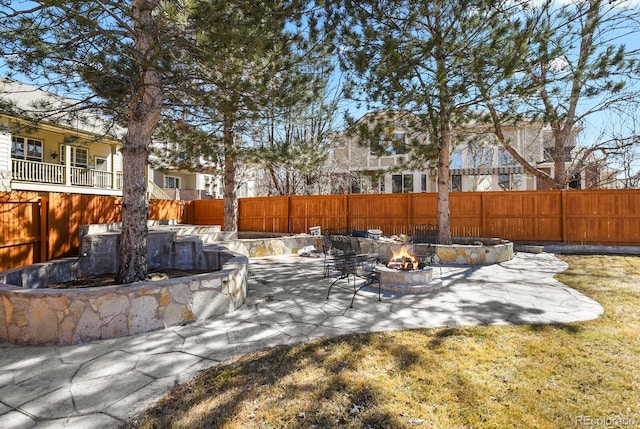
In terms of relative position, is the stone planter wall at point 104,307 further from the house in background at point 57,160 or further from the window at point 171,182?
the window at point 171,182

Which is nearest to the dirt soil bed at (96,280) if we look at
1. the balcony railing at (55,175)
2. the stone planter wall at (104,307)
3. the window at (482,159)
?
the stone planter wall at (104,307)

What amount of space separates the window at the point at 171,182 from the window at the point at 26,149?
10634 millimetres

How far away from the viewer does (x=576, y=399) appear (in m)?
2.55

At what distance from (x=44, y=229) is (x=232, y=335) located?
5640 millimetres

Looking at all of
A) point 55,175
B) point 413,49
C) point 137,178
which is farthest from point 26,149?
point 413,49

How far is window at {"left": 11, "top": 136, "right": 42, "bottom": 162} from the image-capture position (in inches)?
564

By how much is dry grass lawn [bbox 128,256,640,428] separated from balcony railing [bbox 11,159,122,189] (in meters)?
12.6

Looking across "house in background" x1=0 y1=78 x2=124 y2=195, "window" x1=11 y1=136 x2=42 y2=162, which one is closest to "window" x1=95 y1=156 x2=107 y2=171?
"house in background" x1=0 y1=78 x2=124 y2=195

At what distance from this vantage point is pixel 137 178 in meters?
5.32

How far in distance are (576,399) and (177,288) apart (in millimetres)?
4277

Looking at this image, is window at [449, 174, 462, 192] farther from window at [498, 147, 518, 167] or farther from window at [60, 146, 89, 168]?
window at [60, 146, 89, 168]

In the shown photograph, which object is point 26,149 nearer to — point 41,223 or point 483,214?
point 41,223

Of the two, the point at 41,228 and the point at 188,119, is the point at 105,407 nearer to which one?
the point at 41,228

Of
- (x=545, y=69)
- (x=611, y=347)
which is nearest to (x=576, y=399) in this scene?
(x=611, y=347)
